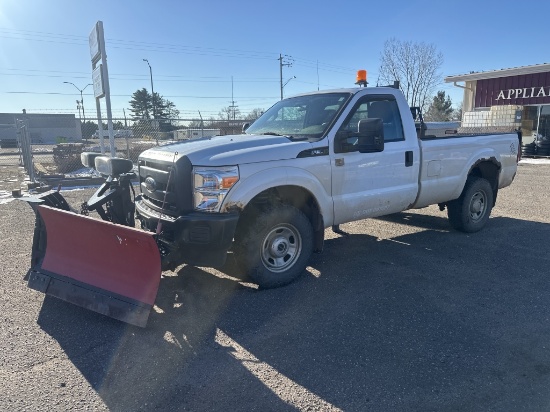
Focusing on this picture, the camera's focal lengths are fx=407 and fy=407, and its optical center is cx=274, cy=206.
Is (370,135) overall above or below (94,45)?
below

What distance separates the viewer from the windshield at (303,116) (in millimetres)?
4656

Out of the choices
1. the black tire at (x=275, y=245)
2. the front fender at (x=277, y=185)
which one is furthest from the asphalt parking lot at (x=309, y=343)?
the front fender at (x=277, y=185)

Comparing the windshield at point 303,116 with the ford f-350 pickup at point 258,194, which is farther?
the windshield at point 303,116

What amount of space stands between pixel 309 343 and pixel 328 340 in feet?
0.54

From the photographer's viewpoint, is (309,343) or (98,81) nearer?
(309,343)

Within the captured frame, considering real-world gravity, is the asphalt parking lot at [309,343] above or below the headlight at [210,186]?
below

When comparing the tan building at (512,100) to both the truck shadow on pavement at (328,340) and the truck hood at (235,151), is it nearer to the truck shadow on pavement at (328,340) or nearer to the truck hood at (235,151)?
the truck shadow on pavement at (328,340)

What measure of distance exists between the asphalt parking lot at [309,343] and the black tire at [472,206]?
3.95 feet

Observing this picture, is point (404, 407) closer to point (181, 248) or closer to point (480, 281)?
point (181, 248)

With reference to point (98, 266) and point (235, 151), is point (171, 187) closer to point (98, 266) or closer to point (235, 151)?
point (235, 151)

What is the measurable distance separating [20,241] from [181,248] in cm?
379

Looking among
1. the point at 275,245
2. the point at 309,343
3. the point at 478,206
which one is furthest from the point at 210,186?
the point at 478,206

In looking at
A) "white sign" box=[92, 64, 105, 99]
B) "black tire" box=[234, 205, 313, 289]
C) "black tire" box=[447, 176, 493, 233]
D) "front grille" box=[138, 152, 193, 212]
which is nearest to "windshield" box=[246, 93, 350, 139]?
"black tire" box=[234, 205, 313, 289]

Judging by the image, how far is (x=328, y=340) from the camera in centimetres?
332
